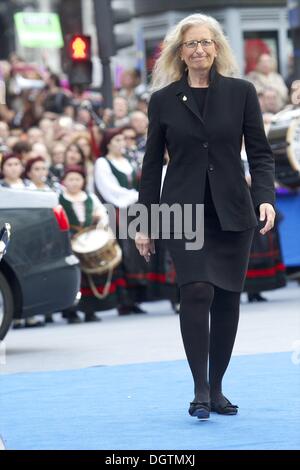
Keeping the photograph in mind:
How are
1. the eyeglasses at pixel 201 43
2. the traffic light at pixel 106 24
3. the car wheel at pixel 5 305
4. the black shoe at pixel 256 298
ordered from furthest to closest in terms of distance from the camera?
the traffic light at pixel 106 24 → the black shoe at pixel 256 298 → the car wheel at pixel 5 305 → the eyeglasses at pixel 201 43

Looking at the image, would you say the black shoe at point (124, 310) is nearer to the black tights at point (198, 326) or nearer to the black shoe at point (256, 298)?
the black shoe at point (256, 298)

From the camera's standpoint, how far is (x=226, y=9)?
26.3m

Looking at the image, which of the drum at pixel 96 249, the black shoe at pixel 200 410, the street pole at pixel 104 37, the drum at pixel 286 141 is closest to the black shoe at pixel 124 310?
the drum at pixel 96 249

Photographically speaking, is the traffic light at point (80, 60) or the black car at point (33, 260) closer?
the black car at point (33, 260)

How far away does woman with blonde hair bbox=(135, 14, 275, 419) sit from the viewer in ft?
25.8

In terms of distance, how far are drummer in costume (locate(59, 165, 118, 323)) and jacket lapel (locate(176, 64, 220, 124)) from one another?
729 centimetres

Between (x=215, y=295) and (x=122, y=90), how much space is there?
17.3m

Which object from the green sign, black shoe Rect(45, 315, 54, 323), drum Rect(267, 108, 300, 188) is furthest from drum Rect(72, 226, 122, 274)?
the green sign

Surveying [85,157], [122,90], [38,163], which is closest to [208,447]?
[38,163]

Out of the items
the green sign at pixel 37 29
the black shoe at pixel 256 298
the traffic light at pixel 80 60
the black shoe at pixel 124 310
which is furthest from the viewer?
the green sign at pixel 37 29

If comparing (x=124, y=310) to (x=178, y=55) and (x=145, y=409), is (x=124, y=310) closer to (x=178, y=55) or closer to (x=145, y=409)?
(x=145, y=409)

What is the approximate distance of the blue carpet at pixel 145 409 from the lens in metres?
7.26

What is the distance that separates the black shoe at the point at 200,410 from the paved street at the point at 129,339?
10.0ft

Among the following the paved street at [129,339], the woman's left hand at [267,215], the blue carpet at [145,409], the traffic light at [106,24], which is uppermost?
the woman's left hand at [267,215]
